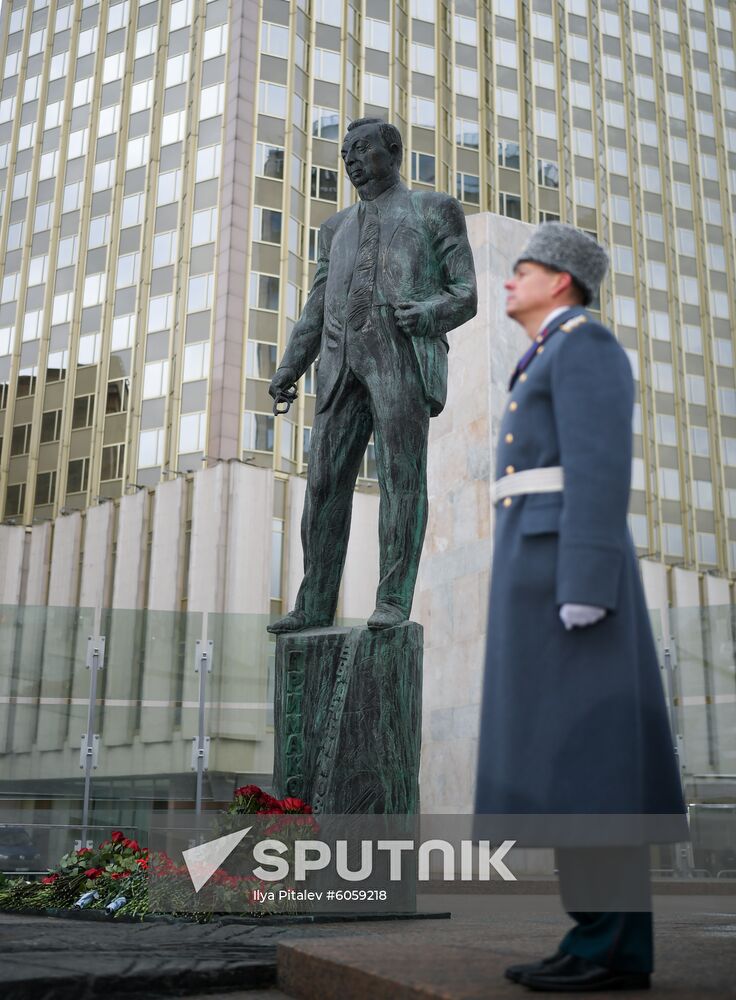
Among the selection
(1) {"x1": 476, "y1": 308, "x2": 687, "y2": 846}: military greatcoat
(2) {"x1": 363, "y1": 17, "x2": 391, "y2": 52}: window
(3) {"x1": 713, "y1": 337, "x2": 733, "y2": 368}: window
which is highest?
(2) {"x1": 363, "y1": 17, "x2": 391, "y2": 52}: window

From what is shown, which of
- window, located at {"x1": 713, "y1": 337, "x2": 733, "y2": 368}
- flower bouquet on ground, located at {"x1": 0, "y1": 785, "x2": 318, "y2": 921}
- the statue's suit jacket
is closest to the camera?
flower bouquet on ground, located at {"x1": 0, "y1": 785, "x2": 318, "y2": 921}

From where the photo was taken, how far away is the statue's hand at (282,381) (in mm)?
6152

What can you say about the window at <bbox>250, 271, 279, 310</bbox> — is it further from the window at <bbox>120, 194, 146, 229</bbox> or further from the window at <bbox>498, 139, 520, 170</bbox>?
the window at <bbox>498, 139, 520, 170</bbox>

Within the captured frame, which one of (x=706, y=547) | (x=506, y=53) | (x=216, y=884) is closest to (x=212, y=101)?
(x=506, y=53)

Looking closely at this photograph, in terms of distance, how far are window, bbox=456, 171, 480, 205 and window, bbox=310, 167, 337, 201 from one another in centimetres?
510

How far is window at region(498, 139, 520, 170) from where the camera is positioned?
41031 mm

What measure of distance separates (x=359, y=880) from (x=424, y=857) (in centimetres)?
42

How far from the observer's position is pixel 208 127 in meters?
36.4

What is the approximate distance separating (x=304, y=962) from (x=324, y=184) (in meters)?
35.3

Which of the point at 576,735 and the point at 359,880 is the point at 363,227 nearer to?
the point at 359,880

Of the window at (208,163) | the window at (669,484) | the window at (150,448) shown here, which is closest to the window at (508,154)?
the window at (208,163)

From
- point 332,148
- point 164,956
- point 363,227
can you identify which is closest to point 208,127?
point 332,148

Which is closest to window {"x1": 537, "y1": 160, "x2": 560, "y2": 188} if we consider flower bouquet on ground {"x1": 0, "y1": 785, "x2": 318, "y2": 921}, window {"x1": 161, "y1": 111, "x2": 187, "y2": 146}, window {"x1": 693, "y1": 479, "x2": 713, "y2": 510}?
window {"x1": 693, "y1": 479, "x2": 713, "y2": 510}

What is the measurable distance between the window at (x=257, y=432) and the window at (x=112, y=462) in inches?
188
